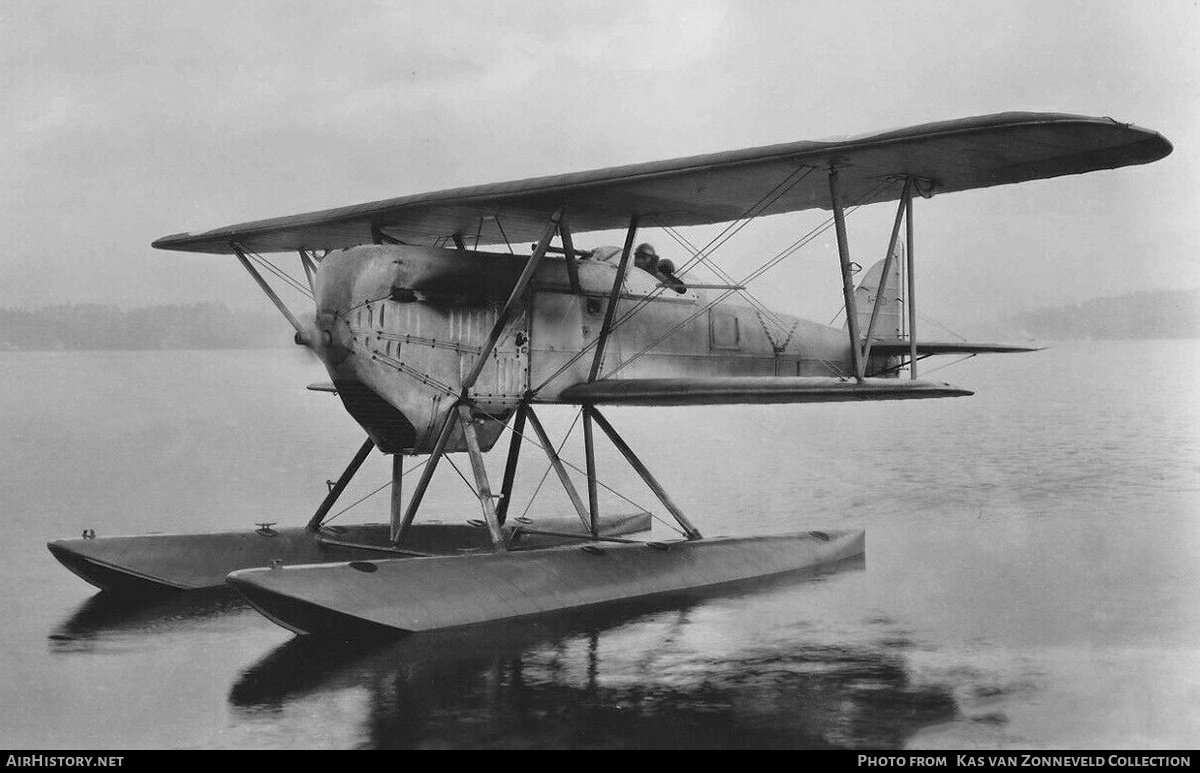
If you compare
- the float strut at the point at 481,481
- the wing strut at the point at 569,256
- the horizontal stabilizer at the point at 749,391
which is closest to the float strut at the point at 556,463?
the horizontal stabilizer at the point at 749,391

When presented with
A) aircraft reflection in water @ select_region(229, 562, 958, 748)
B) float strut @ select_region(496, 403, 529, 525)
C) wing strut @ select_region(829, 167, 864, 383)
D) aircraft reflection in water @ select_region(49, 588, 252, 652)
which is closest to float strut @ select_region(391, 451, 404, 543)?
float strut @ select_region(496, 403, 529, 525)

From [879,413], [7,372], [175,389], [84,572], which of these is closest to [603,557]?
[84,572]

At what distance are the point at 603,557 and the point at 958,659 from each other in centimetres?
359

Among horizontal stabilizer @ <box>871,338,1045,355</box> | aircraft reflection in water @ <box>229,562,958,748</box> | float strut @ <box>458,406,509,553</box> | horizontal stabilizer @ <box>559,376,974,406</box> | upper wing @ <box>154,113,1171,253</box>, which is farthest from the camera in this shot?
horizontal stabilizer @ <box>871,338,1045,355</box>

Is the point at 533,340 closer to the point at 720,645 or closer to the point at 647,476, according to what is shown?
the point at 647,476

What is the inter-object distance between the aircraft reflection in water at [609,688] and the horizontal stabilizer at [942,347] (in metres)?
4.80

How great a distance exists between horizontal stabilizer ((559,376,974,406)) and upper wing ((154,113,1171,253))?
174cm

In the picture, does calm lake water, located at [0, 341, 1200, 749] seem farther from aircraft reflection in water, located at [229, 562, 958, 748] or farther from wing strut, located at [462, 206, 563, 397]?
wing strut, located at [462, 206, 563, 397]

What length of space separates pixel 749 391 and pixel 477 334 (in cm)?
276

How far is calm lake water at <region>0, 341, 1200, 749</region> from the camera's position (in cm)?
805

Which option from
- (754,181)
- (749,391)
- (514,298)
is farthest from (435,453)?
(754,181)

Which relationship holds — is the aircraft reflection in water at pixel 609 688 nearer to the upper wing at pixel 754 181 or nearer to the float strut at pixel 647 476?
the float strut at pixel 647 476

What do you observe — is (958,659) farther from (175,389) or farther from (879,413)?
(175,389)

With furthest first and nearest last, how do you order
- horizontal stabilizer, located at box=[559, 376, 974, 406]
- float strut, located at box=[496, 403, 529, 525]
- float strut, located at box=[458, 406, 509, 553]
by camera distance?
float strut, located at box=[496, 403, 529, 525]
horizontal stabilizer, located at box=[559, 376, 974, 406]
float strut, located at box=[458, 406, 509, 553]
